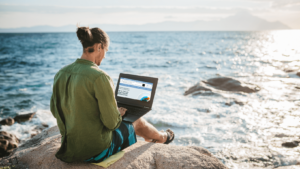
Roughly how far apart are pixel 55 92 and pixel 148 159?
1.60m

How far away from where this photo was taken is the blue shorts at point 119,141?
9.32ft

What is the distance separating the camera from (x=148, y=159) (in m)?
3.14

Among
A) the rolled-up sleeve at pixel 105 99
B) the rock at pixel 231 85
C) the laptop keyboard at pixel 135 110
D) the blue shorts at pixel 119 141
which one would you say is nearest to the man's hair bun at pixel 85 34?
the rolled-up sleeve at pixel 105 99

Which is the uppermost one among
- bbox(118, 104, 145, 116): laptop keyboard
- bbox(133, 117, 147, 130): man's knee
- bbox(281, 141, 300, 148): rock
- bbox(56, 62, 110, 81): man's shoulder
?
bbox(56, 62, 110, 81): man's shoulder

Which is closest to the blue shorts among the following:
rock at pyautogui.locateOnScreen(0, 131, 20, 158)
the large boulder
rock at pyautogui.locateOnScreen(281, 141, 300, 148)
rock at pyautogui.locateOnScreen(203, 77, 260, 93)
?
rock at pyautogui.locateOnScreen(0, 131, 20, 158)

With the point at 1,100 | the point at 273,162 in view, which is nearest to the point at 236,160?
the point at 273,162

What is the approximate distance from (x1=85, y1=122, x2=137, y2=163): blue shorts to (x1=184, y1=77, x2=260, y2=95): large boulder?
25.1 ft

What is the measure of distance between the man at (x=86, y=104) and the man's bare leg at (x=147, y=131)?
675 mm

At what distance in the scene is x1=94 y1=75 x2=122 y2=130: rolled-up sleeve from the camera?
2.27 metres

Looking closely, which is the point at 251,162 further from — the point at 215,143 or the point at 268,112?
the point at 268,112

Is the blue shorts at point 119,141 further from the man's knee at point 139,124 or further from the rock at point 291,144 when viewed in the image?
the rock at point 291,144

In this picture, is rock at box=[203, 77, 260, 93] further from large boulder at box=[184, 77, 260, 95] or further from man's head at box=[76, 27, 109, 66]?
man's head at box=[76, 27, 109, 66]

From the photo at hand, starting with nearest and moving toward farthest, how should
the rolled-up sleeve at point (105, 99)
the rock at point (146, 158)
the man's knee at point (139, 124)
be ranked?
the rolled-up sleeve at point (105, 99) < the rock at point (146, 158) < the man's knee at point (139, 124)

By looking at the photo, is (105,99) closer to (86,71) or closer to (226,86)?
(86,71)
